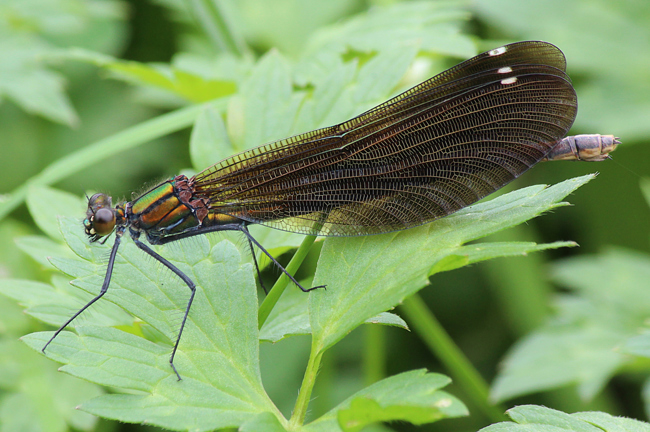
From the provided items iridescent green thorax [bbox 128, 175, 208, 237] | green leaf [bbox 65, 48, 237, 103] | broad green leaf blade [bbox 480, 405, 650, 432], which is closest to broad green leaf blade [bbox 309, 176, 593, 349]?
broad green leaf blade [bbox 480, 405, 650, 432]

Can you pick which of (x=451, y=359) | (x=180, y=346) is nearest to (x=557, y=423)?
(x=180, y=346)

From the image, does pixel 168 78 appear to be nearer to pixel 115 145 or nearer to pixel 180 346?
pixel 115 145

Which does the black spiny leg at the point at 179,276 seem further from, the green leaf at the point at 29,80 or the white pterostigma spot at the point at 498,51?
the green leaf at the point at 29,80

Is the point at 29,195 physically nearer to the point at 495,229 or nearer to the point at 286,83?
the point at 286,83

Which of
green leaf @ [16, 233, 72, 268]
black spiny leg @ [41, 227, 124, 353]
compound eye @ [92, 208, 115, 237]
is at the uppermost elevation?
compound eye @ [92, 208, 115, 237]

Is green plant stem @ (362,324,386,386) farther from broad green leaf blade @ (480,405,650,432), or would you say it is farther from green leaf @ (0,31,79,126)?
green leaf @ (0,31,79,126)

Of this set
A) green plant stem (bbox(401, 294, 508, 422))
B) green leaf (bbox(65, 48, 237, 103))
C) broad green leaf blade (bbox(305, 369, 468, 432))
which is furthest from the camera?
green plant stem (bbox(401, 294, 508, 422))
